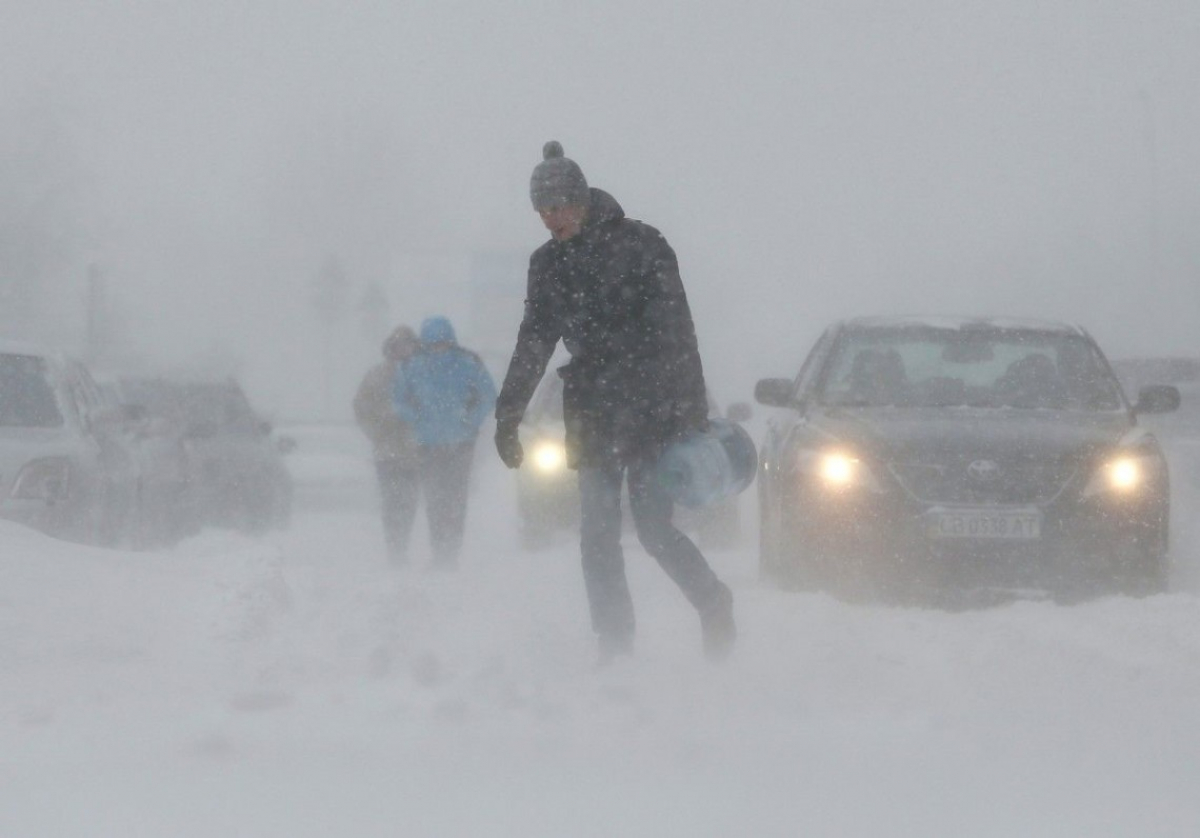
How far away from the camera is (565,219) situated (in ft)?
19.4

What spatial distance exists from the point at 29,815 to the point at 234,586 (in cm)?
308

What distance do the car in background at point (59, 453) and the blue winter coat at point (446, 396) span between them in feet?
5.33

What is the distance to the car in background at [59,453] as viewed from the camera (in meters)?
8.73

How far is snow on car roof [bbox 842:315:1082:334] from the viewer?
9.28m

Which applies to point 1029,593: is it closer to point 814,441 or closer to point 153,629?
point 814,441

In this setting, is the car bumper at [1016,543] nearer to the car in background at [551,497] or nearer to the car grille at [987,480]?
the car grille at [987,480]

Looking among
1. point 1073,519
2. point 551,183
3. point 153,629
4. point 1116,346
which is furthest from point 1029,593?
point 1116,346

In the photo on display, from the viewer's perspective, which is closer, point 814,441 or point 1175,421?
point 814,441

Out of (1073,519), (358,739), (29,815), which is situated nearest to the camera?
(29,815)

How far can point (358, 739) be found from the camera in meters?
4.73

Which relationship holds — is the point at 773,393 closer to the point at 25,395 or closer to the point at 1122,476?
the point at 1122,476

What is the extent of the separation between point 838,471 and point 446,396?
11.2 feet

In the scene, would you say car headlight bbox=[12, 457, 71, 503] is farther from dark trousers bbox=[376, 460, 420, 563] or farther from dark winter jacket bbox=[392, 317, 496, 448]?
dark trousers bbox=[376, 460, 420, 563]

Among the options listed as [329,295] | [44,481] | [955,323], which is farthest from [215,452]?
[329,295]
